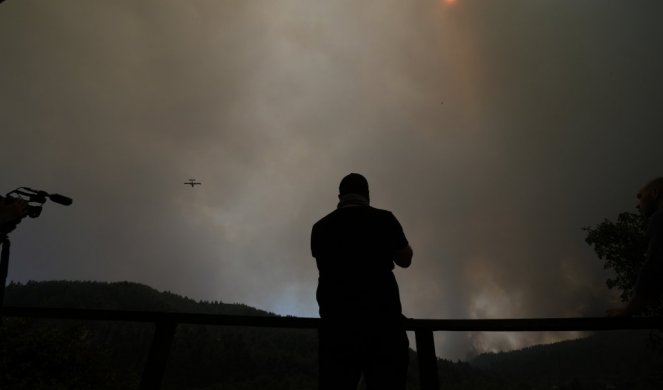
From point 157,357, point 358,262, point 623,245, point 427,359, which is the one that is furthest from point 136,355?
point 358,262

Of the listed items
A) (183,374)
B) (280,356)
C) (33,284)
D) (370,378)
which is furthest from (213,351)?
(370,378)

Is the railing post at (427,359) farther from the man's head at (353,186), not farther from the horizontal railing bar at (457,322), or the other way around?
the man's head at (353,186)

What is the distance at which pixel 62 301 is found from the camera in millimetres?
174750

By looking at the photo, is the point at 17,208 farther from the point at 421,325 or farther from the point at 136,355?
the point at 136,355

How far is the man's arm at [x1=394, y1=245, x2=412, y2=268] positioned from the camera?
260cm

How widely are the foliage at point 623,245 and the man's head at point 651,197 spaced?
25695 millimetres

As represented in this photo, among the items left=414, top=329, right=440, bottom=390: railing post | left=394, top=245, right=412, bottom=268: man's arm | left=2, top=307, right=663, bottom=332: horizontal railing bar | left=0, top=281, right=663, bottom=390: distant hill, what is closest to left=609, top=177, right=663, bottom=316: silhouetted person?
left=2, top=307, right=663, bottom=332: horizontal railing bar

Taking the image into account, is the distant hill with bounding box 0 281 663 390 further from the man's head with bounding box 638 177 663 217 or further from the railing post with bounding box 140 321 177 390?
the railing post with bounding box 140 321 177 390

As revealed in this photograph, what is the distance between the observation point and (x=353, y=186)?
9.18 ft

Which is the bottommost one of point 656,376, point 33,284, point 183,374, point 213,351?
point 656,376

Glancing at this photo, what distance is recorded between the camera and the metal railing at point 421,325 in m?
2.36

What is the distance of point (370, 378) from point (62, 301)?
216689mm

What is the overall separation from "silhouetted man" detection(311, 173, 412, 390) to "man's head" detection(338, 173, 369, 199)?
36mm

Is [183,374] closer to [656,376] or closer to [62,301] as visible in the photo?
[62,301]
